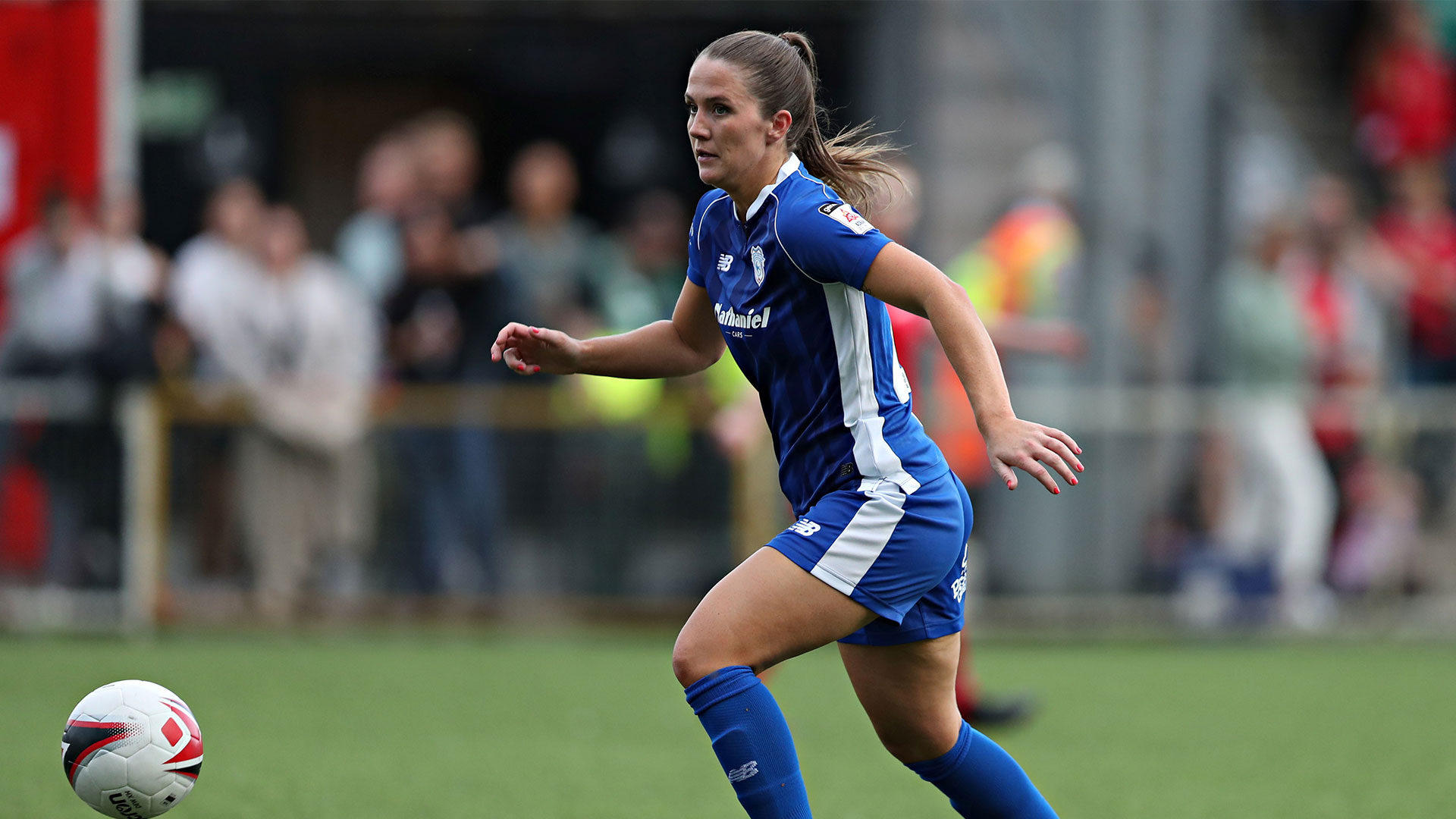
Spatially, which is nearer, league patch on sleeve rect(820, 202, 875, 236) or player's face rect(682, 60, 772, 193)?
league patch on sleeve rect(820, 202, 875, 236)

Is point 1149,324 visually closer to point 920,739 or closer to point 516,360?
point 516,360

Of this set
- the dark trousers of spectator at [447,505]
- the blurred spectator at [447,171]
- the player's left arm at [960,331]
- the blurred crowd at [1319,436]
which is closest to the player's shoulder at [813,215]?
the player's left arm at [960,331]

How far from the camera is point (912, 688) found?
4047mm

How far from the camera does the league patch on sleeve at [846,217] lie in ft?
12.6

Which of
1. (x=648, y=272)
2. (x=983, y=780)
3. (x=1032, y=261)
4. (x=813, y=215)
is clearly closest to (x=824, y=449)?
(x=813, y=215)

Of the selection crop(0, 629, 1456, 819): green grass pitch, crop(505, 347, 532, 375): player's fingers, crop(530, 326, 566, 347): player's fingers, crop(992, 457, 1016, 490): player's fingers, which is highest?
crop(530, 326, 566, 347): player's fingers

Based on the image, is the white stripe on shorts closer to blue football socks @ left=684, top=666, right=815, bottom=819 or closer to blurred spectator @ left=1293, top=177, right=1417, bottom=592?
blue football socks @ left=684, top=666, right=815, bottom=819

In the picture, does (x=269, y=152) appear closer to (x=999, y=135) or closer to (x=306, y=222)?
(x=306, y=222)

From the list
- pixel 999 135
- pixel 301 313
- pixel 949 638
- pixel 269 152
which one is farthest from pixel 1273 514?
pixel 269 152

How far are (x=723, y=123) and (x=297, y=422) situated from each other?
7.15 metres

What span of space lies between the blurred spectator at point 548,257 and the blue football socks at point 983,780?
7.29m

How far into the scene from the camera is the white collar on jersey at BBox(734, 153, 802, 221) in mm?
4004

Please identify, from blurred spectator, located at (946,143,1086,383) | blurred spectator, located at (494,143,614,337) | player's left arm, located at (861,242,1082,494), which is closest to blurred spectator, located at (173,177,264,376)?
blurred spectator, located at (494,143,614,337)

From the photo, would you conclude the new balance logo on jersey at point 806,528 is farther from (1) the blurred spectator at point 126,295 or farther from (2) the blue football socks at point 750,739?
(1) the blurred spectator at point 126,295
